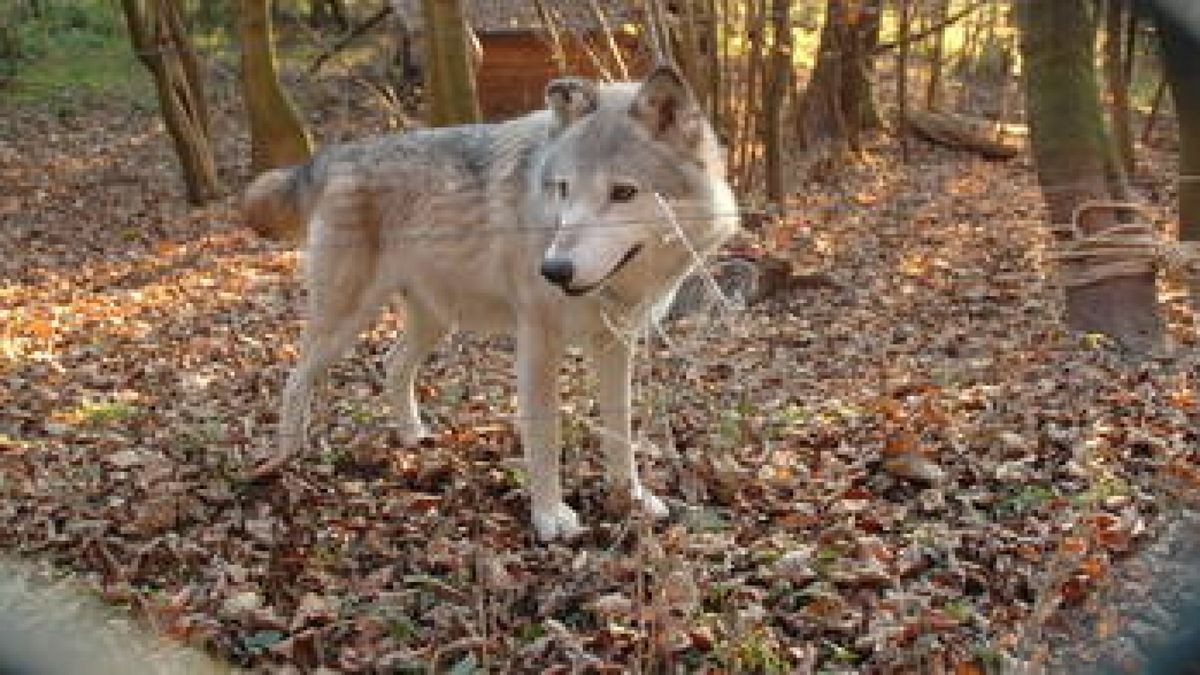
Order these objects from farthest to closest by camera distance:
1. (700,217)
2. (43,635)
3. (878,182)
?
(878,182)
(700,217)
(43,635)

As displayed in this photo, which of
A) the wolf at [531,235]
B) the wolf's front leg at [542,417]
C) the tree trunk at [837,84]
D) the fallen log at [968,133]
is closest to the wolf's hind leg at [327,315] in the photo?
the wolf at [531,235]

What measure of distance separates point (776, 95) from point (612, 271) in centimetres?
911

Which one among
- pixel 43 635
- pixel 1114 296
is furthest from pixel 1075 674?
pixel 1114 296

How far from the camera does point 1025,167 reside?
1889cm

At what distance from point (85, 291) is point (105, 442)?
6035 millimetres

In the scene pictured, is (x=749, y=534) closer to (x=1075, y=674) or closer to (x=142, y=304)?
(x=1075, y=674)

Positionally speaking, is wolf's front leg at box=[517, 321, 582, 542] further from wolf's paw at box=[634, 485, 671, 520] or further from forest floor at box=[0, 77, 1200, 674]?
wolf's paw at box=[634, 485, 671, 520]

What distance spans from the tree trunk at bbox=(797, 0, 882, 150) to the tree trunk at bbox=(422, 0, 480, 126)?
7482 mm

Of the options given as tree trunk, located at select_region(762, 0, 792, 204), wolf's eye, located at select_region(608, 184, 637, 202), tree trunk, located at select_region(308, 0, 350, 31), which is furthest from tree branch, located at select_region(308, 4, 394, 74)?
wolf's eye, located at select_region(608, 184, 637, 202)

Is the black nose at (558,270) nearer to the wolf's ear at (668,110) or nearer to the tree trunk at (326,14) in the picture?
the wolf's ear at (668,110)

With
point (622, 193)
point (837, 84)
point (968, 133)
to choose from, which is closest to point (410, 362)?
point (622, 193)

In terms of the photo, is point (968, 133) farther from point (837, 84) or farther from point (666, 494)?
point (666, 494)

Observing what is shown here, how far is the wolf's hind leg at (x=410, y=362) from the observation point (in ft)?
20.4

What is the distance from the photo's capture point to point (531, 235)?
498 centimetres
